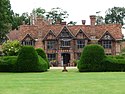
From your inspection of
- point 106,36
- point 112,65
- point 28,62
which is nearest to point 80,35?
point 106,36

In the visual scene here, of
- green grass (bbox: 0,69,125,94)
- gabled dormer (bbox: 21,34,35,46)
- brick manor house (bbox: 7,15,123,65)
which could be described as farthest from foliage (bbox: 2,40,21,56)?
green grass (bbox: 0,69,125,94)

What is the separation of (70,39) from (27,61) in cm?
2802

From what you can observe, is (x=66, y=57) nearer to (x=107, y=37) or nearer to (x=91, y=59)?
(x=107, y=37)

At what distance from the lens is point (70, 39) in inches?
2879

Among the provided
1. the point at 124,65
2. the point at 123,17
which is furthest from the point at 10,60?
the point at 123,17

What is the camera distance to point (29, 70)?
45.9 metres

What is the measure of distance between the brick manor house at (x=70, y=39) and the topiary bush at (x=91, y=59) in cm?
2658

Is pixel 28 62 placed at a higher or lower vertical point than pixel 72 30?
lower

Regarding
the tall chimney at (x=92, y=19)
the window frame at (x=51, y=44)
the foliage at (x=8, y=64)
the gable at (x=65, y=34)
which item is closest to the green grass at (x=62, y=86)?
the foliage at (x=8, y=64)

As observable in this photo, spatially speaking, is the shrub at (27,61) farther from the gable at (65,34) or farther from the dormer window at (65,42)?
the dormer window at (65,42)

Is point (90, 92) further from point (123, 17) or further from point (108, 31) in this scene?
point (123, 17)

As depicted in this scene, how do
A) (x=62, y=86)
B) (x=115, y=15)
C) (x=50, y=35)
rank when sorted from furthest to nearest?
(x=115, y=15), (x=50, y=35), (x=62, y=86)

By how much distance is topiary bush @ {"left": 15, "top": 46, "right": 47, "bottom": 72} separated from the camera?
45.6 m

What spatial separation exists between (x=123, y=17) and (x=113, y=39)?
44.4 metres
